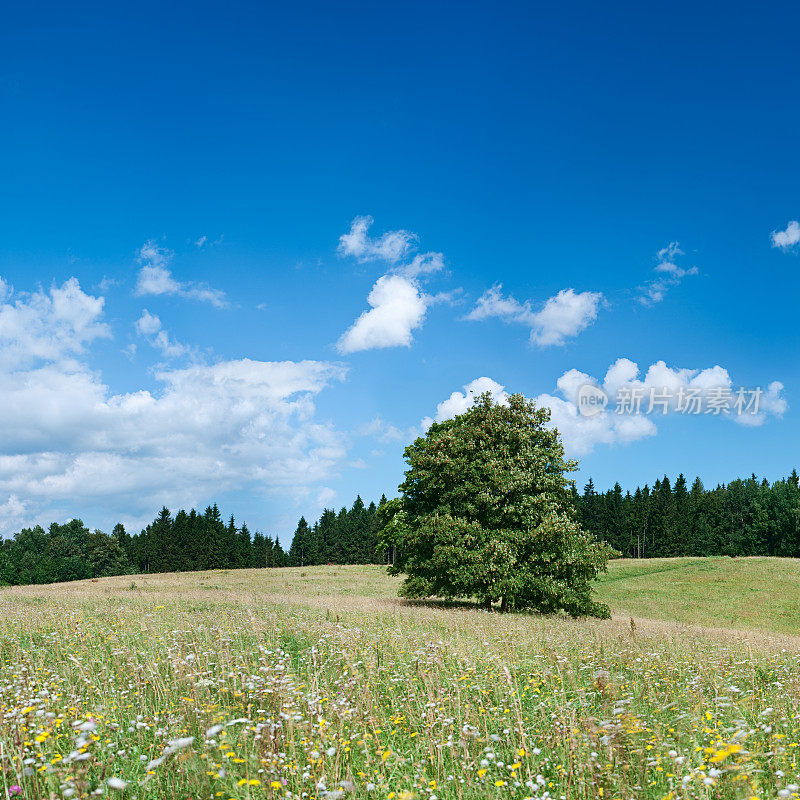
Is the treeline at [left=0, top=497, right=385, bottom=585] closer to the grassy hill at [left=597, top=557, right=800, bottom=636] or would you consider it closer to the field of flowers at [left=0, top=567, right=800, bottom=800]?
the grassy hill at [left=597, top=557, right=800, bottom=636]

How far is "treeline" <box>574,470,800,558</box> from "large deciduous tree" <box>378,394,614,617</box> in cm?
8979

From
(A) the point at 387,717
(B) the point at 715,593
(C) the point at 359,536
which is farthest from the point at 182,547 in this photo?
(A) the point at 387,717

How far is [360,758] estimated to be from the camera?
5395 mm

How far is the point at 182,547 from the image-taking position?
111375mm

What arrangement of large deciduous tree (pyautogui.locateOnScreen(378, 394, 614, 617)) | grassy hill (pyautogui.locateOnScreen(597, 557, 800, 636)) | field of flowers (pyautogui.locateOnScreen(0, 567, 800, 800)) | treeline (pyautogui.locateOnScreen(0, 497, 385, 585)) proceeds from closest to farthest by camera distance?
field of flowers (pyautogui.locateOnScreen(0, 567, 800, 800))
large deciduous tree (pyautogui.locateOnScreen(378, 394, 614, 617))
grassy hill (pyautogui.locateOnScreen(597, 557, 800, 636))
treeline (pyautogui.locateOnScreen(0, 497, 385, 585))

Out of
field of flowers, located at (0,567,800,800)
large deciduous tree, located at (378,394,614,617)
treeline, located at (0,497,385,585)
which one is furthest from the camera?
treeline, located at (0,497,385,585)

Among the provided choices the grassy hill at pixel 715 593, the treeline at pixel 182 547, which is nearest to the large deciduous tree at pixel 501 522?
the grassy hill at pixel 715 593

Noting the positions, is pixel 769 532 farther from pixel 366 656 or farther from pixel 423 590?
pixel 366 656

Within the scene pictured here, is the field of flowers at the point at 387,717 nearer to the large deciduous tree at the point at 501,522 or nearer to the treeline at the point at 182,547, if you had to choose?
the large deciduous tree at the point at 501,522

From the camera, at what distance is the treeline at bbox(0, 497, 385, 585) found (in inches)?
4050

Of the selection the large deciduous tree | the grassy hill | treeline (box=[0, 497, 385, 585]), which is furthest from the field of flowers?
treeline (box=[0, 497, 385, 585])

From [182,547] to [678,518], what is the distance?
95.7 meters

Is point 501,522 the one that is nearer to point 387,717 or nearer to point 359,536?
→ point 387,717

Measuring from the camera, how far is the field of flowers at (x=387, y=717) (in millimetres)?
4406
